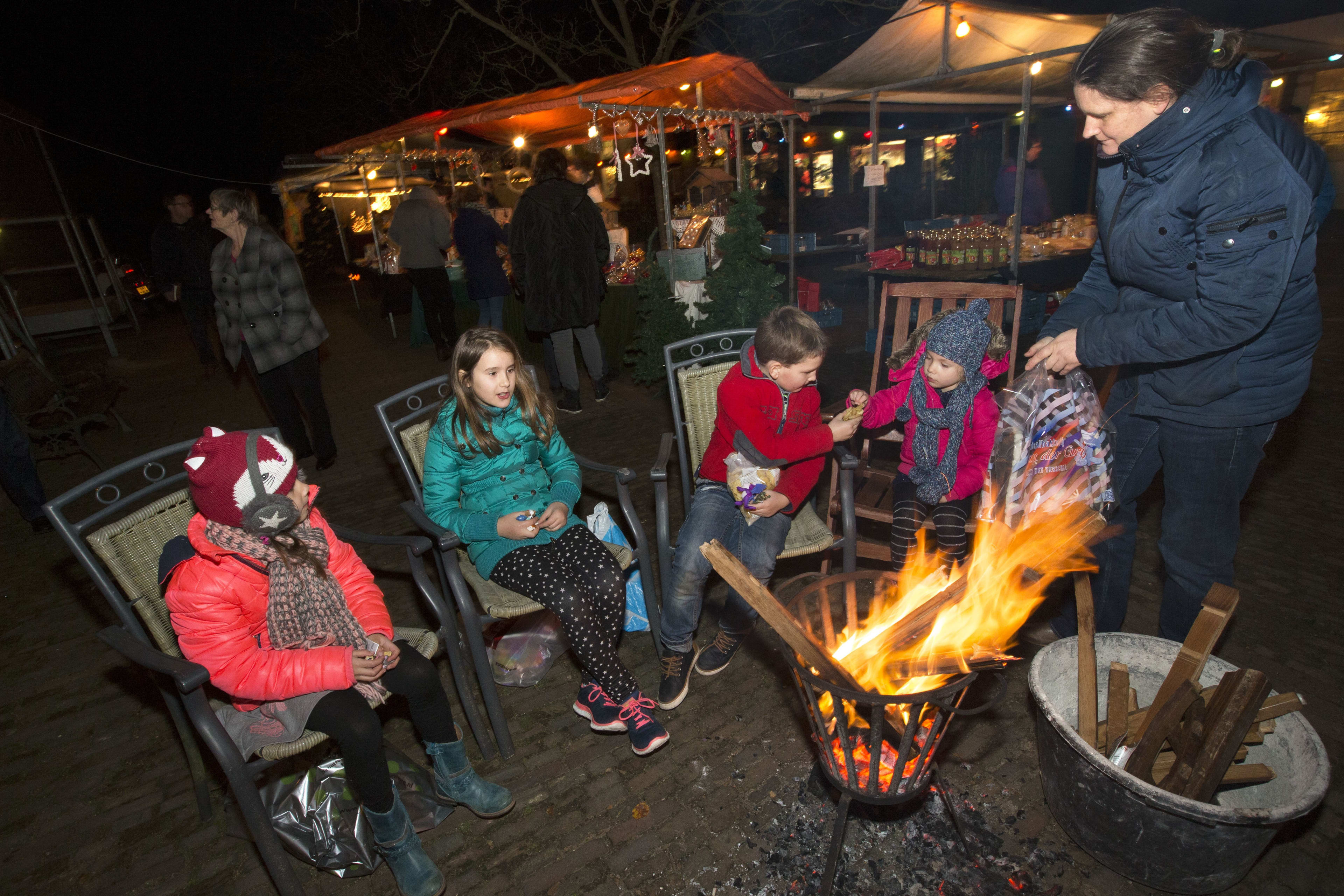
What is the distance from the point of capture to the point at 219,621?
2004mm

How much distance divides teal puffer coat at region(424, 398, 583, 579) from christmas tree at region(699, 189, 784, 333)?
3287 millimetres

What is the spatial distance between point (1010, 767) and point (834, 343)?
691 centimetres

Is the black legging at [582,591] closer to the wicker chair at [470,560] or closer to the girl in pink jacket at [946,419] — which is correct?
the wicker chair at [470,560]

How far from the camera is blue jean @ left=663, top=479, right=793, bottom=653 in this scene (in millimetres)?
2861

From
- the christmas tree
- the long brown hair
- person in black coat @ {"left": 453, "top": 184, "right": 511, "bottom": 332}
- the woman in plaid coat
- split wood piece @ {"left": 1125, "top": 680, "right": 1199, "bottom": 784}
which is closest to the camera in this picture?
split wood piece @ {"left": 1125, "top": 680, "right": 1199, "bottom": 784}

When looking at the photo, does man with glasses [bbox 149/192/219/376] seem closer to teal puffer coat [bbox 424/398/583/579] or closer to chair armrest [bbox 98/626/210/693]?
teal puffer coat [bbox 424/398/583/579]

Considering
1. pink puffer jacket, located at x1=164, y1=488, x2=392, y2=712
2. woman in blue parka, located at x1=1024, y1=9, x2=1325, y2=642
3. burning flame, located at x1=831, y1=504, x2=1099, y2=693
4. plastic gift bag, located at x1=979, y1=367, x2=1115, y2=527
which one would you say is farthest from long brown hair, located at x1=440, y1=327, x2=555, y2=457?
woman in blue parka, located at x1=1024, y1=9, x2=1325, y2=642

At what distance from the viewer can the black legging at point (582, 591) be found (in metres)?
2.60

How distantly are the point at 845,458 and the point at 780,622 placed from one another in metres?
1.26

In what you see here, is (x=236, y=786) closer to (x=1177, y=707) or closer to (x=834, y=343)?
(x=1177, y=707)

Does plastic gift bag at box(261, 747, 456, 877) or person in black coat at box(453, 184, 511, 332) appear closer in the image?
plastic gift bag at box(261, 747, 456, 877)

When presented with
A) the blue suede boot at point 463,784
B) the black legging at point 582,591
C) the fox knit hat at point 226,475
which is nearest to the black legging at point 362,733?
the blue suede boot at point 463,784

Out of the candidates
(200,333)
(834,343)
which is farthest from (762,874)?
(200,333)

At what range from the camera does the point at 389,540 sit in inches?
101
